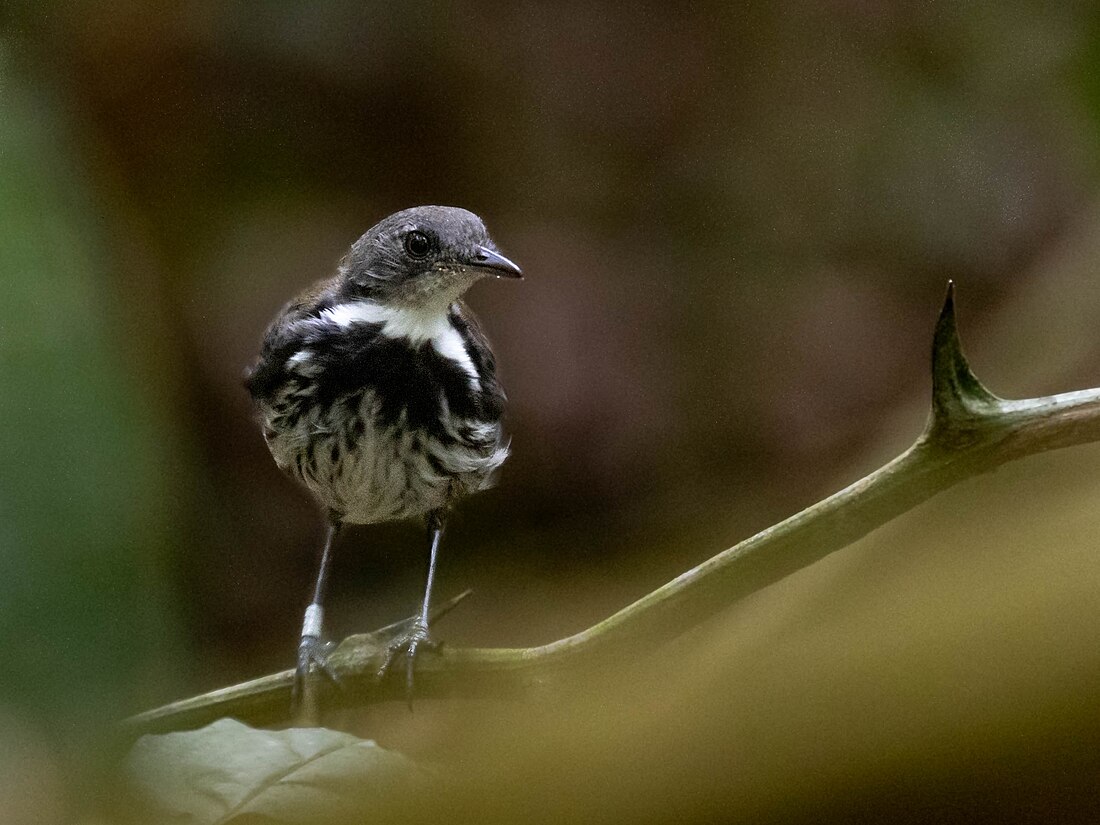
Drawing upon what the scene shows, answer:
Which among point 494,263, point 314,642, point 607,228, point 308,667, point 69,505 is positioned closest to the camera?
point 69,505

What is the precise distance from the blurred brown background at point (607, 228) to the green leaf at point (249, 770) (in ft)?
1.35

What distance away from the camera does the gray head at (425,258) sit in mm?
1151

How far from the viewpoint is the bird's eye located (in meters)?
1.18

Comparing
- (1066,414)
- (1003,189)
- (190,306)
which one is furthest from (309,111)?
(1066,414)

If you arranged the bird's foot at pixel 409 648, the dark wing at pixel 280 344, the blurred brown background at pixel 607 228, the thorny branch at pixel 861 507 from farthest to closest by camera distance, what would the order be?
the blurred brown background at pixel 607 228 → the dark wing at pixel 280 344 → the bird's foot at pixel 409 648 → the thorny branch at pixel 861 507

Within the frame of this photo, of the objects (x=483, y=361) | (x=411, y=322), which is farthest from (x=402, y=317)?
(x=483, y=361)

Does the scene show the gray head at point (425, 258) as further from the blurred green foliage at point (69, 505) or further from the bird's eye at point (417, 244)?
the blurred green foliage at point (69, 505)

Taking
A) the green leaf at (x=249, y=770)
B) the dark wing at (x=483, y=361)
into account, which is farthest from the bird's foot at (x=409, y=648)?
the green leaf at (x=249, y=770)

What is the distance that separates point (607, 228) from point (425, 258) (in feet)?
1.59

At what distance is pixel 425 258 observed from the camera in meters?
1.19

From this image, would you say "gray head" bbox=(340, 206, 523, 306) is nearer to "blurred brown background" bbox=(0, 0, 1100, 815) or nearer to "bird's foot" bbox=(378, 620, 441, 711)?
"blurred brown background" bbox=(0, 0, 1100, 815)

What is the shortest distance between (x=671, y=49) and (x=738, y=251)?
0.98ft

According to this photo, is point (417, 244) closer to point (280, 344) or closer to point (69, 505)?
point (280, 344)

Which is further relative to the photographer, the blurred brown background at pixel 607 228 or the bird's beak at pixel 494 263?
the blurred brown background at pixel 607 228
